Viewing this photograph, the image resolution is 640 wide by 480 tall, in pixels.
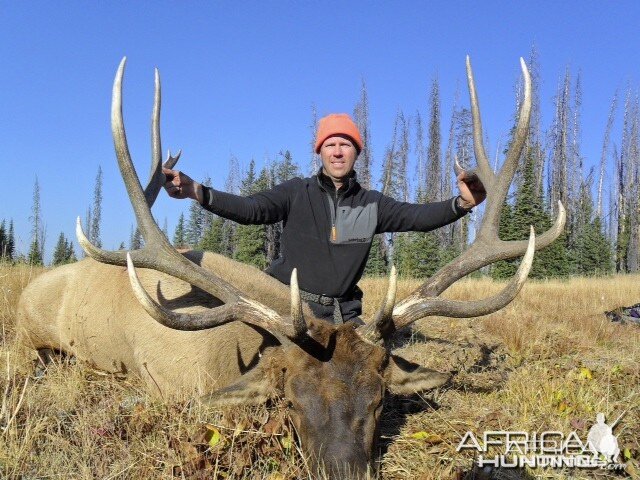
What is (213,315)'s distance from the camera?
322 cm

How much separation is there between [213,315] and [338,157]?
212 cm

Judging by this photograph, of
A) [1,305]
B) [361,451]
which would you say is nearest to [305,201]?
[361,451]

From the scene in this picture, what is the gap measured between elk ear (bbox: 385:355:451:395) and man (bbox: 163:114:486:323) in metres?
1.06

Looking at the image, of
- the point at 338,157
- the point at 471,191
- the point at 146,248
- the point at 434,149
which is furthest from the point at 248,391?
the point at 434,149

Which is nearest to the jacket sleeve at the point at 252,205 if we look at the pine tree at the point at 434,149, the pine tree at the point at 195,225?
the pine tree at the point at 434,149

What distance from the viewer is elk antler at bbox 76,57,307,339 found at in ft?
10.2

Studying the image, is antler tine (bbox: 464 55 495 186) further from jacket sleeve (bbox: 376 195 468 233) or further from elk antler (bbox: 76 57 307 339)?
elk antler (bbox: 76 57 307 339)

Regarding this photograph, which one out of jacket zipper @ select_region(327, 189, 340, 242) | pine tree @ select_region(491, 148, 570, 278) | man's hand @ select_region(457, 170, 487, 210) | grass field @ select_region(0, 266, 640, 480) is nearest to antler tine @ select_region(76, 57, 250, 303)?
grass field @ select_region(0, 266, 640, 480)

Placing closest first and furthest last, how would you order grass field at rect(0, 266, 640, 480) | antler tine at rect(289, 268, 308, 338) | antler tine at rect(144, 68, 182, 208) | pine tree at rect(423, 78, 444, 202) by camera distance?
grass field at rect(0, 266, 640, 480), antler tine at rect(289, 268, 308, 338), antler tine at rect(144, 68, 182, 208), pine tree at rect(423, 78, 444, 202)

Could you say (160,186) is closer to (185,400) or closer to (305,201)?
(305,201)

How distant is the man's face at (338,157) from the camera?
4.69 metres

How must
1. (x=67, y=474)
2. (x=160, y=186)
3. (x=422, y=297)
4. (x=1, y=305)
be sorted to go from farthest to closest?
(x=1, y=305), (x=160, y=186), (x=422, y=297), (x=67, y=474)

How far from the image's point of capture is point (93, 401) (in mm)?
3736

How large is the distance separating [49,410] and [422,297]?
250 centimetres
